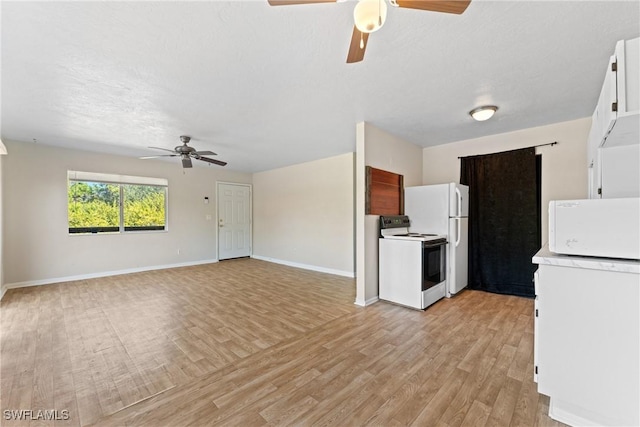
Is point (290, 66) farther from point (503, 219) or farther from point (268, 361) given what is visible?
point (503, 219)

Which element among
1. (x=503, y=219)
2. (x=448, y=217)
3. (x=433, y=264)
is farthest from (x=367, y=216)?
(x=503, y=219)

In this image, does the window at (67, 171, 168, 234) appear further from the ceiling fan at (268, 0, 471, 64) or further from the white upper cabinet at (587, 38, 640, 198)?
the white upper cabinet at (587, 38, 640, 198)

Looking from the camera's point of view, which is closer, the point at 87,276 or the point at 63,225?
the point at 63,225

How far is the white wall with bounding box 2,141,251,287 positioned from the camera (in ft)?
14.6

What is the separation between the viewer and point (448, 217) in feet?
12.7

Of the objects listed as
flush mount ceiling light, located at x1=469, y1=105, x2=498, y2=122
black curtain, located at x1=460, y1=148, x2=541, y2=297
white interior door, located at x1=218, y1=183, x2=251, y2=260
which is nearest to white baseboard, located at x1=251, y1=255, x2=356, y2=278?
white interior door, located at x1=218, y1=183, x2=251, y2=260

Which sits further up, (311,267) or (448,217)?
(448,217)

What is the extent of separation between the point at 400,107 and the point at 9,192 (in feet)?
21.2

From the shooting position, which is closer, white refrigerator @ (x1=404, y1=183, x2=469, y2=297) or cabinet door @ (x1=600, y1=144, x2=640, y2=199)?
cabinet door @ (x1=600, y1=144, x2=640, y2=199)

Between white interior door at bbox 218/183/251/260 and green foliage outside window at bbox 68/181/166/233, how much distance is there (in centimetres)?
146

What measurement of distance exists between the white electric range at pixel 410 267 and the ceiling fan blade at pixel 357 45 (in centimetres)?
237

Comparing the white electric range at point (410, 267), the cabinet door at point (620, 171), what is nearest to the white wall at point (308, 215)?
the white electric range at point (410, 267)

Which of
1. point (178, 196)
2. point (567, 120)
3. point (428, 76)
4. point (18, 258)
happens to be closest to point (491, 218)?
point (567, 120)

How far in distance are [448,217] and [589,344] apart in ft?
8.36
